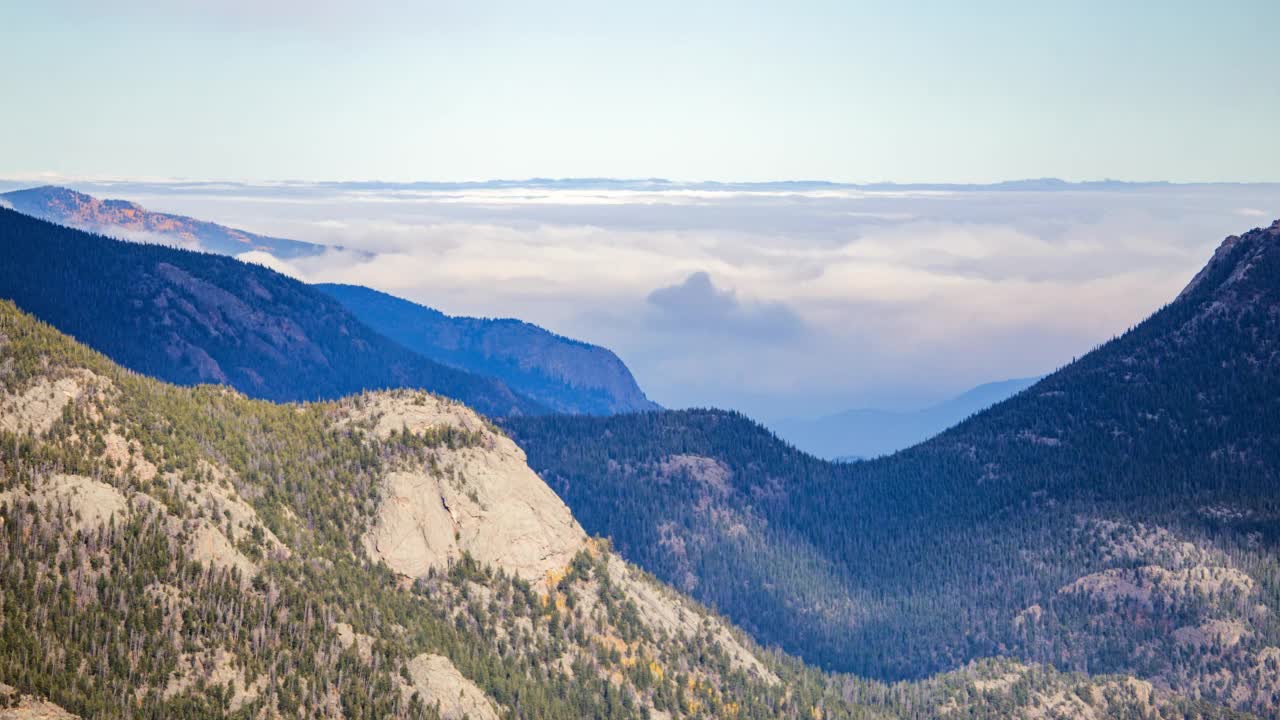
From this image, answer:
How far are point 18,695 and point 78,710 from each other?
28.1 feet

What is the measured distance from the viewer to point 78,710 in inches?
7864

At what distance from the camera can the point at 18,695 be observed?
19325cm
